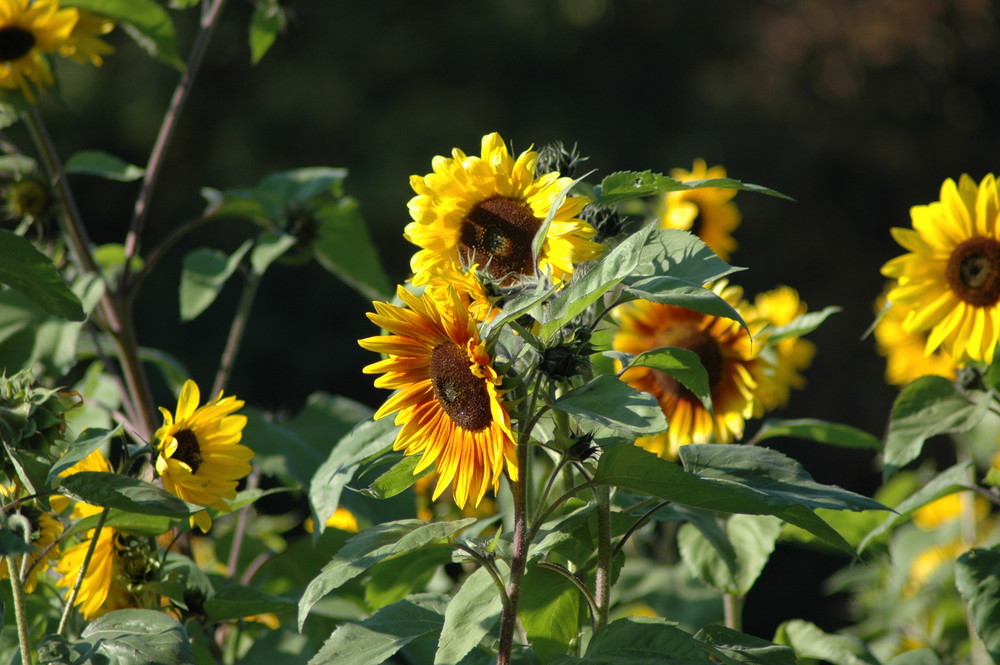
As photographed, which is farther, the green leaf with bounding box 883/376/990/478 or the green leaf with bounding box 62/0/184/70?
the green leaf with bounding box 62/0/184/70

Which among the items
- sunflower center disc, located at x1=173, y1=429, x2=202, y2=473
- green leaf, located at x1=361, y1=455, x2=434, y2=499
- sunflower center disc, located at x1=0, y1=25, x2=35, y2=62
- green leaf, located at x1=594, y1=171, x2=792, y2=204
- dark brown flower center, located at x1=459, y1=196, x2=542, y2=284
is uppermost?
sunflower center disc, located at x1=0, y1=25, x2=35, y2=62

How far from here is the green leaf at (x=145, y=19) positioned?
112 cm

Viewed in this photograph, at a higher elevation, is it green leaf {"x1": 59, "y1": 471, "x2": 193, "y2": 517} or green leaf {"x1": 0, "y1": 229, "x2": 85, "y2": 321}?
green leaf {"x1": 0, "y1": 229, "x2": 85, "y2": 321}

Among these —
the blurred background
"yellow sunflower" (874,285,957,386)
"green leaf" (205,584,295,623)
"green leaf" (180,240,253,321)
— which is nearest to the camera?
"green leaf" (205,584,295,623)

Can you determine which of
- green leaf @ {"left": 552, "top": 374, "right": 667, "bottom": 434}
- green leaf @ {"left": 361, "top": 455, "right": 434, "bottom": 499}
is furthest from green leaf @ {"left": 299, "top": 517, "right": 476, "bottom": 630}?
green leaf @ {"left": 552, "top": 374, "right": 667, "bottom": 434}

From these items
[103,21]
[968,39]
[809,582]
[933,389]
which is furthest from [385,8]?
[933,389]

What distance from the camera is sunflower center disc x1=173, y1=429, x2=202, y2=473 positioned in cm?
81

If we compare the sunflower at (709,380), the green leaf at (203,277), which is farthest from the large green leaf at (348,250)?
the sunflower at (709,380)

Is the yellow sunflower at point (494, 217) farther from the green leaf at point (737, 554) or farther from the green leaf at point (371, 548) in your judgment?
the green leaf at point (737, 554)

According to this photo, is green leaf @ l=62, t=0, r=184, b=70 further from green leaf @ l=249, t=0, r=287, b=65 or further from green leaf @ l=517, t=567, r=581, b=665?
green leaf @ l=517, t=567, r=581, b=665

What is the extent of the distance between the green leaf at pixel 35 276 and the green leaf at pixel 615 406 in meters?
0.44

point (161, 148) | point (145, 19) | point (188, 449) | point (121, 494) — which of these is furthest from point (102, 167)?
point (121, 494)

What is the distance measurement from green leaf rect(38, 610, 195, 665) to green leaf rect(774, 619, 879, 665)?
49 cm

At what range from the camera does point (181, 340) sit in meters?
4.99
